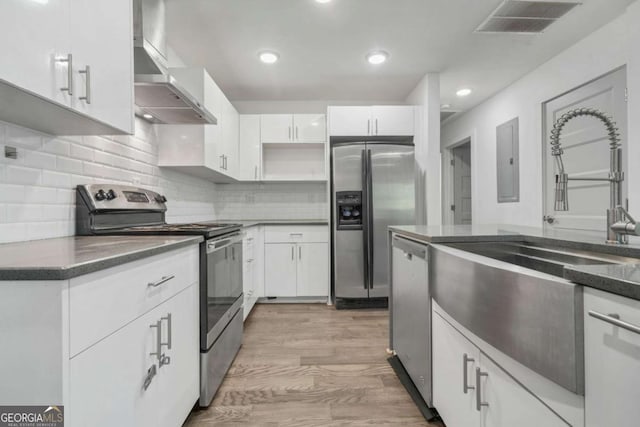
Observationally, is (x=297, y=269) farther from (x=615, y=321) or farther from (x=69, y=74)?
(x=615, y=321)

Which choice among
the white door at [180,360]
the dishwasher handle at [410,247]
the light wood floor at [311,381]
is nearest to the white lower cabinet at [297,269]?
the light wood floor at [311,381]

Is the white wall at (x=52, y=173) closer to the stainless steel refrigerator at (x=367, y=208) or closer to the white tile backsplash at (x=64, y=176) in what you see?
the white tile backsplash at (x=64, y=176)

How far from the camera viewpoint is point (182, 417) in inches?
52.8

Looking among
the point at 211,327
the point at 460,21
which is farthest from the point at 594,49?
the point at 211,327

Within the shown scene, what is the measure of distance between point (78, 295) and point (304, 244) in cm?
268

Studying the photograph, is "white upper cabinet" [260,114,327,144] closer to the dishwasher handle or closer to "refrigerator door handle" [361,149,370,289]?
"refrigerator door handle" [361,149,370,289]

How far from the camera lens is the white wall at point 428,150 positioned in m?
3.30

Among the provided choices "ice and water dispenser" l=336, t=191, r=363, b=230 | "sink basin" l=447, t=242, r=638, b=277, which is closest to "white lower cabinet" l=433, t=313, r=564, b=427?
"sink basin" l=447, t=242, r=638, b=277

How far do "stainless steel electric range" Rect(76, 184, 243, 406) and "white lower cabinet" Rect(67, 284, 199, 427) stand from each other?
0.07 metres

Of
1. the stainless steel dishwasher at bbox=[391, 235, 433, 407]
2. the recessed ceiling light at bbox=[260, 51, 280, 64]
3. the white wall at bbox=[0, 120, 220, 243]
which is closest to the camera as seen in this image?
the white wall at bbox=[0, 120, 220, 243]

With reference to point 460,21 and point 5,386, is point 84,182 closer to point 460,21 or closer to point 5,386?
point 5,386

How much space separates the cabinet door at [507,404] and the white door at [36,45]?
164 cm

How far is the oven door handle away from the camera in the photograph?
158 cm

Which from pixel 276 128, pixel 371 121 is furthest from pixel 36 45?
pixel 371 121
